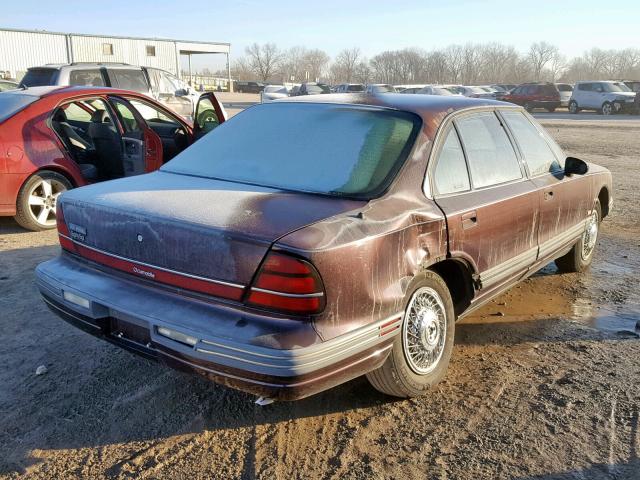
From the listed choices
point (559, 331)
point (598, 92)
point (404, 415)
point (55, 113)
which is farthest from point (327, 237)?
point (598, 92)

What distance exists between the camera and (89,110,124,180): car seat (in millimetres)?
7074

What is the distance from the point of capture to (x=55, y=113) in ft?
21.6

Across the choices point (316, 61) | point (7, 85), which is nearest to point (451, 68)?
point (316, 61)

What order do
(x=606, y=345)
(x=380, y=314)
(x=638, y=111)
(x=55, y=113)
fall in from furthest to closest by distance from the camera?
(x=638, y=111) → (x=55, y=113) → (x=606, y=345) → (x=380, y=314)

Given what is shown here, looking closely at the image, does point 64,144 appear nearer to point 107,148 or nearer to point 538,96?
point 107,148

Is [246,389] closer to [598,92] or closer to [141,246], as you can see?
[141,246]

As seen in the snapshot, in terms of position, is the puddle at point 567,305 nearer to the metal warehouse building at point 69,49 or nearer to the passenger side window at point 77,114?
the passenger side window at point 77,114

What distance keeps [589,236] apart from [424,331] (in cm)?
318

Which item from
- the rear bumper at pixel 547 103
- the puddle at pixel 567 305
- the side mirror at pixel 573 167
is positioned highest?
the side mirror at pixel 573 167

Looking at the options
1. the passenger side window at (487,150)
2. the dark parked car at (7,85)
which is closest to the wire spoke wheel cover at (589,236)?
the passenger side window at (487,150)

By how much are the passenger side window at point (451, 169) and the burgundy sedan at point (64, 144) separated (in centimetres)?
347

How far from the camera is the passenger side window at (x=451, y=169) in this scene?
3.39 m

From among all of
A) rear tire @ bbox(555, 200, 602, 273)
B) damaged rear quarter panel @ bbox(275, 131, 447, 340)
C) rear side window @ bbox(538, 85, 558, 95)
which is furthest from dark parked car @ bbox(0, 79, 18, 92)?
rear side window @ bbox(538, 85, 558, 95)

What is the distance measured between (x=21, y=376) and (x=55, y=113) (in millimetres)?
3990
